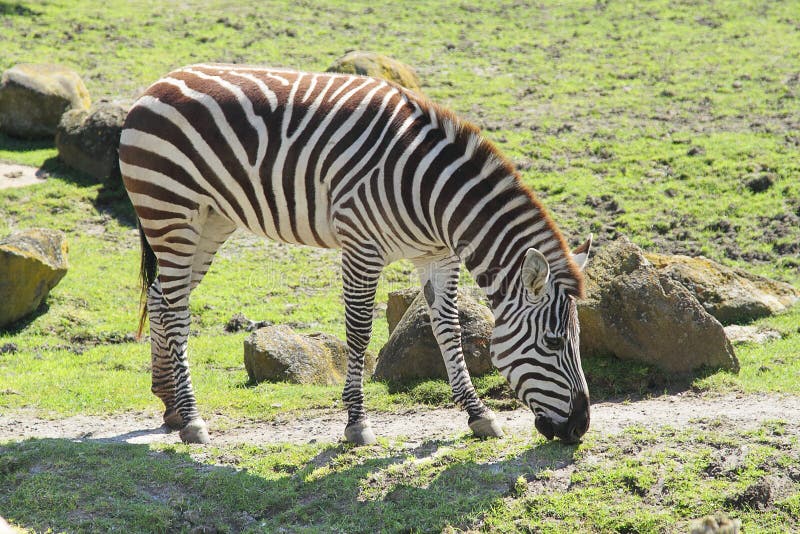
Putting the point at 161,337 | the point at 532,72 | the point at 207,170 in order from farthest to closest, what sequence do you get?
the point at 532,72 < the point at 161,337 < the point at 207,170

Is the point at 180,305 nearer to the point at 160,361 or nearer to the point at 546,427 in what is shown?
the point at 160,361

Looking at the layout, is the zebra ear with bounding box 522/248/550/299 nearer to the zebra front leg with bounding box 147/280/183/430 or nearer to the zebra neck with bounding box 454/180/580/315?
the zebra neck with bounding box 454/180/580/315

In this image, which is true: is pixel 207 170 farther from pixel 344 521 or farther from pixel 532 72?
pixel 532 72

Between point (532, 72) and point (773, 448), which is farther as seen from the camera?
point (532, 72)

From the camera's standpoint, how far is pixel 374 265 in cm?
797

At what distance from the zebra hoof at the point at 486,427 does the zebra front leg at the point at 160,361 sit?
3080 millimetres

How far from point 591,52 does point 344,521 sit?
19334 mm

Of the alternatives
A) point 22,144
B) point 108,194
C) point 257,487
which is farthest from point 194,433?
point 22,144

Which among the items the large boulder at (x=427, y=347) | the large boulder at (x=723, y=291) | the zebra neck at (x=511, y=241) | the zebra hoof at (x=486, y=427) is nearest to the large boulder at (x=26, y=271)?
the large boulder at (x=427, y=347)

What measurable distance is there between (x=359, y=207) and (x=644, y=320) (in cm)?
342

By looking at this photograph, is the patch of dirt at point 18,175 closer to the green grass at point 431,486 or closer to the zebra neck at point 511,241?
the green grass at point 431,486

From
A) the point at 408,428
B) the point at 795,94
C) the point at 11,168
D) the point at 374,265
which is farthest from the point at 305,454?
the point at 795,94

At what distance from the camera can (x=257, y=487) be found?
282 inches

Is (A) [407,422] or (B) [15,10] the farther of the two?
(B) [15,10]
